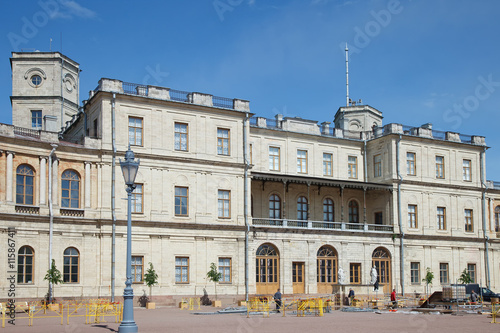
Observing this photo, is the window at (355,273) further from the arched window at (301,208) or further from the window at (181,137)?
the window at (181,137)

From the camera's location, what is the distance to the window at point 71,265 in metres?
35.6

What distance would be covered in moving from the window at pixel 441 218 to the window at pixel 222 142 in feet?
63.5

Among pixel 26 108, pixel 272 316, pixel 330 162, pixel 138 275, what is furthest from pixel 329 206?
pixel 26 108

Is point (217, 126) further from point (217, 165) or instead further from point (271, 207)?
point (271, 207)

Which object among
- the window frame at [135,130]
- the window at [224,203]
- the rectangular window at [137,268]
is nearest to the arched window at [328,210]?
the window at [224,203]

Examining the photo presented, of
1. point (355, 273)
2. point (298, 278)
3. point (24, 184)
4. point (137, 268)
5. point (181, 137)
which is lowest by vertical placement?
point (298, 278)

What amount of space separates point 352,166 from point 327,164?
2.54 m

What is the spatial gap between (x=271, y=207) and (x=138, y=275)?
12.4 meters

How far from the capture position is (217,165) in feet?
135

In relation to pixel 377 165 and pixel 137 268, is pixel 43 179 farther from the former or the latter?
pixel 377 165

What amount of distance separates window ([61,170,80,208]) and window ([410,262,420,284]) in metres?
25.8

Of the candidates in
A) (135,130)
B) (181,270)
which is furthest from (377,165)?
(135,130)

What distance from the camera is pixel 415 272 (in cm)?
4856

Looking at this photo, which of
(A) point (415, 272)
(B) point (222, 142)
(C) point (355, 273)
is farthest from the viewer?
(A) point (415, 272)
